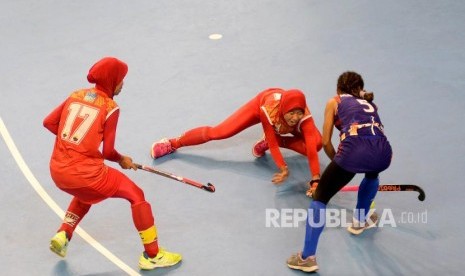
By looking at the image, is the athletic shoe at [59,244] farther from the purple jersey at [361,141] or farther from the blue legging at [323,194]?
the purple jersey at [361,141]

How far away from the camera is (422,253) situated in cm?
449

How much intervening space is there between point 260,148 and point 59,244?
6.35 ft

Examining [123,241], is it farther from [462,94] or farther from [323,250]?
[462,94]

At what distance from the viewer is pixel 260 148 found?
555 cm

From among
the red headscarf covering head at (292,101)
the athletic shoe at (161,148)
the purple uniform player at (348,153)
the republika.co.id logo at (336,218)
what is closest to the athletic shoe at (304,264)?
the purple uniform player at (348,153)

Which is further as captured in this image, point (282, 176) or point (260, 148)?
point (260, 148)

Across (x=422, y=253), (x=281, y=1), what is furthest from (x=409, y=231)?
(x=281, y=1)

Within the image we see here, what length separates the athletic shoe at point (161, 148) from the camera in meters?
5.59

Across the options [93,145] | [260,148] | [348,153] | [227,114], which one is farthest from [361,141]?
[227,114]

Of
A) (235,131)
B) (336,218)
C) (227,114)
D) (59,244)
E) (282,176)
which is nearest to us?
(59,244)

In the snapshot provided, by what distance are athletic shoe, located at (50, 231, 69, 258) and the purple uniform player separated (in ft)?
5.18

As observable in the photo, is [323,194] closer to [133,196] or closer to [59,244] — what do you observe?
[133,196]

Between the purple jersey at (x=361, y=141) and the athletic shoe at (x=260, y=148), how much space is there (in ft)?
4.29

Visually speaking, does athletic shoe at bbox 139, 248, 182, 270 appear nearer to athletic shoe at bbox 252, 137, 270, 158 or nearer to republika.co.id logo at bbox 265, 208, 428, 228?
republika.co.id logo at bbox 265, 208, 428, 228
